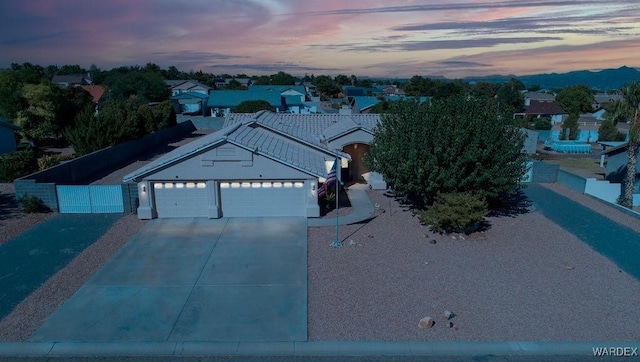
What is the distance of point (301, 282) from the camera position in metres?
13.4

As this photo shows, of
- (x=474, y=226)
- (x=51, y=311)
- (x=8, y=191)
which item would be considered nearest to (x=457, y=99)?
(x=474, y=226)

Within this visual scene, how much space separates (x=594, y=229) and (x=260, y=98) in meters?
57.2

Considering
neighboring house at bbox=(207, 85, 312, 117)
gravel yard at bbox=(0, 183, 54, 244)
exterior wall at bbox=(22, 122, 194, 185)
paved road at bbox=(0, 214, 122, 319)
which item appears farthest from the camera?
neighboring house at bbox=(207, 85, 312, 117)

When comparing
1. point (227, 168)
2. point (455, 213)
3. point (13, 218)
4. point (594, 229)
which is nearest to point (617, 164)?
point (594, 229)

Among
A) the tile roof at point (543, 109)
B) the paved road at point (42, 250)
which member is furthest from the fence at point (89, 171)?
the tile roof at point (543, 109)

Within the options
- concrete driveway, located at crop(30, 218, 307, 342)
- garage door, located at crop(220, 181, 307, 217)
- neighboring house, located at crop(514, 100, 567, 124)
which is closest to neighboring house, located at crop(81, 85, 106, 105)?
garage door, located at crop(220, 181, 307, 217)

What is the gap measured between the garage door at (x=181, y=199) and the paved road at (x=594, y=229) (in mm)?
15477

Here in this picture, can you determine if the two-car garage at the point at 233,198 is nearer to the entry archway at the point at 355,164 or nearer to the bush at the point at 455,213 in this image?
the bush at the point at 455,213

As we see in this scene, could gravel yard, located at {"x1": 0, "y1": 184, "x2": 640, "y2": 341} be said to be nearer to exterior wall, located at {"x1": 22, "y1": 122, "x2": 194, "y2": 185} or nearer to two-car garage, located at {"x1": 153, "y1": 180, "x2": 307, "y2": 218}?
two-car garage, located at {"x1": 153, "y1": 180, "x2": 307, "y2": 218}

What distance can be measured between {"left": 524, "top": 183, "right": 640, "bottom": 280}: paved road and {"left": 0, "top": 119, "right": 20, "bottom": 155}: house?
121 feet

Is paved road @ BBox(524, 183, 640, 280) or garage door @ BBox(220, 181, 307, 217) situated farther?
garage door @ BBox(220, 181, 307, 217)

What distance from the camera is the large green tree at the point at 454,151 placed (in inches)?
721

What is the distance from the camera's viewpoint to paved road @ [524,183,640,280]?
51.8ft

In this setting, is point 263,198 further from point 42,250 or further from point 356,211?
point 42,250
